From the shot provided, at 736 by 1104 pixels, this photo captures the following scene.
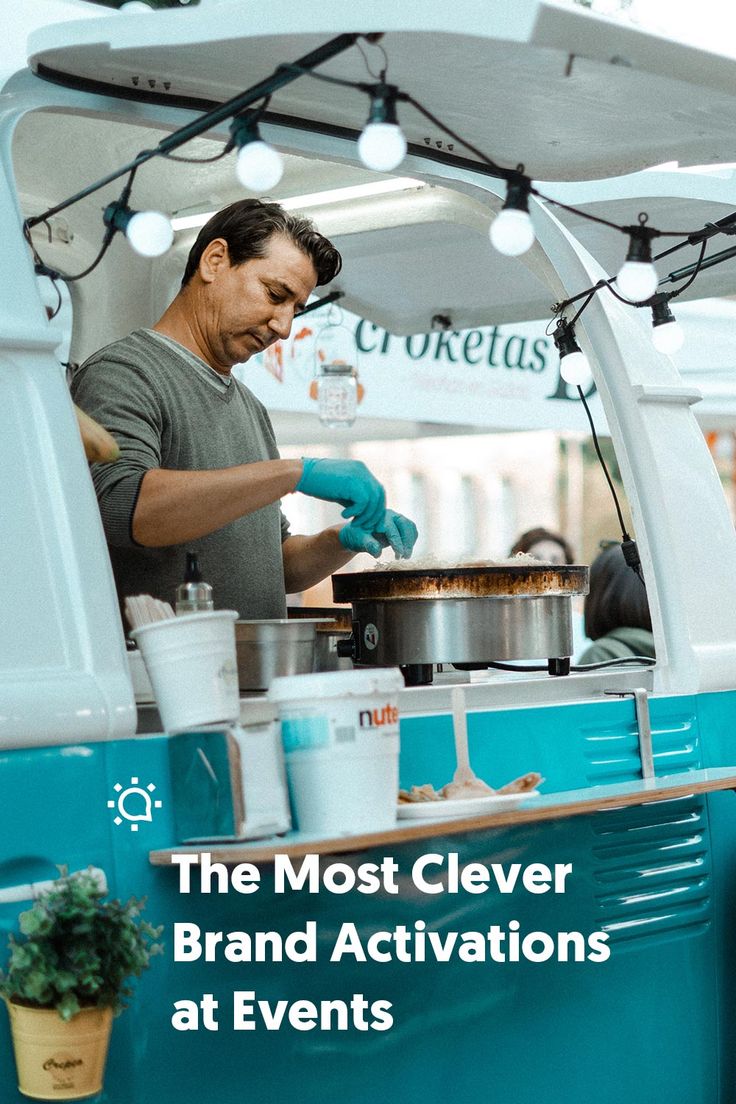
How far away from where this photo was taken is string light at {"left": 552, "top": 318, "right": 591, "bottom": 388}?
2.97 metres

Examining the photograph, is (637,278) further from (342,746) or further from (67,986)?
(67,986)

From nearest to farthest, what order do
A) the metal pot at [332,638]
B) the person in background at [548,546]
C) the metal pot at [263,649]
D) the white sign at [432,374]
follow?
the metal pot at [263,649], the metal pot at [332,638], the white sign at [432,374], the person in background at [548,546]

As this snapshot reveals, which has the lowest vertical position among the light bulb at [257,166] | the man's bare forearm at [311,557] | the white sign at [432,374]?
the man's bare forearm at [311,557]

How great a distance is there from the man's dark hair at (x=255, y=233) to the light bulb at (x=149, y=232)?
820 mm

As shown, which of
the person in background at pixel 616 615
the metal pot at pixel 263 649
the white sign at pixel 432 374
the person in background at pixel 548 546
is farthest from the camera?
the person in background at pixel 548 546

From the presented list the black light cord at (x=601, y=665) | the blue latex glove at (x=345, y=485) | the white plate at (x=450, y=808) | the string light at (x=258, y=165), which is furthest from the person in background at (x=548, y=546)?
the string light at (x=258, y=165)

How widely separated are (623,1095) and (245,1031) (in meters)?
0.89

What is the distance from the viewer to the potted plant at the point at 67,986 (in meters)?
1.76

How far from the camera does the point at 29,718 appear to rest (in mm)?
1910

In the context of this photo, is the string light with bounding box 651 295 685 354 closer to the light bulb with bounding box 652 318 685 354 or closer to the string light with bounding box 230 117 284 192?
the light bulb with bounding box 652 318 685 354

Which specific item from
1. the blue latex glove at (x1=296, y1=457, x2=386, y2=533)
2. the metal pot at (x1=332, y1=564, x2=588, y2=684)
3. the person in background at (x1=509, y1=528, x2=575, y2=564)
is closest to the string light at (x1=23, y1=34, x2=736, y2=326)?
the blue latex glove at (x1=296, y1=457, x2=386, y2=533)

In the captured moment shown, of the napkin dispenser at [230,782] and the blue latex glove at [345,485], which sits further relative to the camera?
the blue latex glove at [345,485]

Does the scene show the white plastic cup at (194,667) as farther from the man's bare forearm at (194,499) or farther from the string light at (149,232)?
the string light at (149,232)

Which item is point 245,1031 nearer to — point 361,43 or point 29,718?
point 29,718
